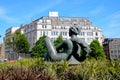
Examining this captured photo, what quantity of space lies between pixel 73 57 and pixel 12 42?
2787 inches

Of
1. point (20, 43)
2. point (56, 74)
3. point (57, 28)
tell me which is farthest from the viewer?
point (57, 28)

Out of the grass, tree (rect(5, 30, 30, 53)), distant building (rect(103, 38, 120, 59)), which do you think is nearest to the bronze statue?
the grass

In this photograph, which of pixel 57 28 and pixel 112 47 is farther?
pixel 112 47

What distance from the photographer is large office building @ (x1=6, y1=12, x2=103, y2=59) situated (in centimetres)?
9456

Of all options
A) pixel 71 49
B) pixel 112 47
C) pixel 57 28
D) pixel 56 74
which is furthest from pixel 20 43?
pixel 56 74

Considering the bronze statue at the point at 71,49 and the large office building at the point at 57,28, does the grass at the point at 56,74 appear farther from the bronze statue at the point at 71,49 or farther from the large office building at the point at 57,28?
the large office building at the point at 57,28

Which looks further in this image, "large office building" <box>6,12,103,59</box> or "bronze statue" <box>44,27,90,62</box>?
"large office building" <box>6,12,103,59</box>

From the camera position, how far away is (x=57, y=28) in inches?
3787

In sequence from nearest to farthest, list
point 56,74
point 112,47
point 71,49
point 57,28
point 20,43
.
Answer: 1. point 56,74
2. point 71,49
3. point 20,43
4. point 57,28
5. point 112,47

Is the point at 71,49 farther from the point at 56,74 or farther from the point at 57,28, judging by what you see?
the point at 57,28

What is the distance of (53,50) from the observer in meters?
17.7

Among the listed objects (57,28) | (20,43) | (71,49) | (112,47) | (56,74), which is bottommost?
(56,74)

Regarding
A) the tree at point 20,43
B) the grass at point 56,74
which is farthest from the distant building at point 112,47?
the grass at point 56,74

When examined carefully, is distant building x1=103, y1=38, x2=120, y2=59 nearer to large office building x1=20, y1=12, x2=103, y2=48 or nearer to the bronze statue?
large office building x1=20, y1=12, x2=103, y2=48
